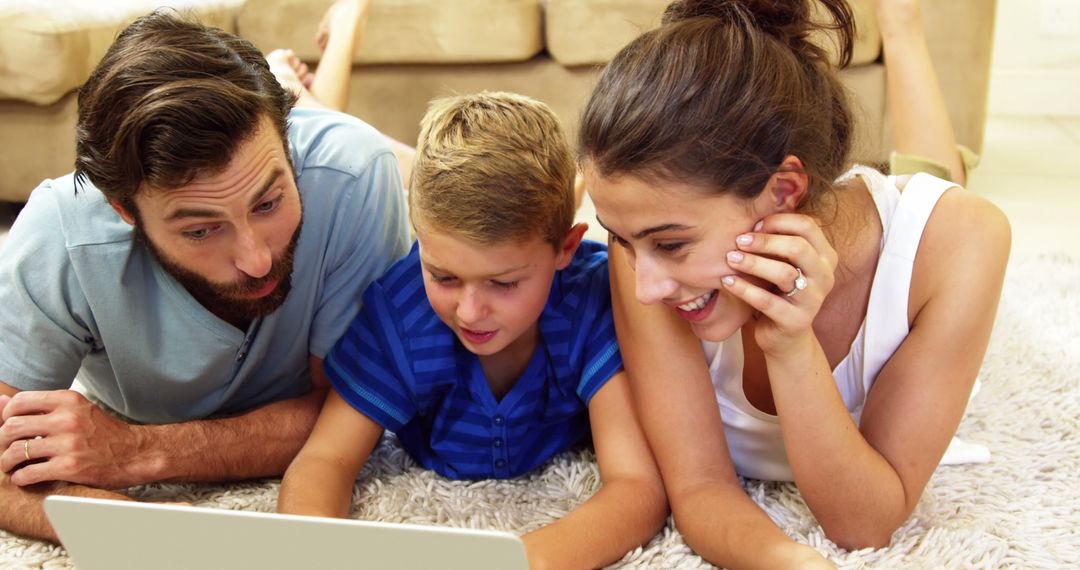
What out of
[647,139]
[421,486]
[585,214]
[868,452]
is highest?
[647,139]

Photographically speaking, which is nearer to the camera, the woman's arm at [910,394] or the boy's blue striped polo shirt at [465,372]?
the woman's arm at [910,394]

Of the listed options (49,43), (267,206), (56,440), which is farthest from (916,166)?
(49,43)

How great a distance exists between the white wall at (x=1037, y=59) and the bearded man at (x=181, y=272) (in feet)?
9.29

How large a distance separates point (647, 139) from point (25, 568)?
773 mm

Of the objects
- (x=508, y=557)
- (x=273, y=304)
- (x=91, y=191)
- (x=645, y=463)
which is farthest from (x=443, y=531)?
(x=91, y=191)

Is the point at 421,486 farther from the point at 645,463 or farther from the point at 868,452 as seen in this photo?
the point at 868,452

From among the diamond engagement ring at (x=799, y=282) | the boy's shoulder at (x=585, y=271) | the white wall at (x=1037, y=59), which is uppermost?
the diamond engagement ring at (x=799, y=282)

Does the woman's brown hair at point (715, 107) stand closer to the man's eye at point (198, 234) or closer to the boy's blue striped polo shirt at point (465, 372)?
the boy's blue striped polo shirt at point (465, 372)

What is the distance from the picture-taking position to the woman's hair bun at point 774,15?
3.37ft

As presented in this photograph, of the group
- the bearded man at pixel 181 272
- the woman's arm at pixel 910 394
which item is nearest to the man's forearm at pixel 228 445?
the bearded man at pixel 181 272

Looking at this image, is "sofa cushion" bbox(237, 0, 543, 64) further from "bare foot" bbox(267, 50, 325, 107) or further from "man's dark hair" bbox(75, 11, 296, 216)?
"man's dark hair" bbox(75, 11, 296, 216)

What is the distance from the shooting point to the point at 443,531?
2.31 feet

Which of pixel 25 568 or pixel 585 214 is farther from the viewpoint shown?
pixel 585 214

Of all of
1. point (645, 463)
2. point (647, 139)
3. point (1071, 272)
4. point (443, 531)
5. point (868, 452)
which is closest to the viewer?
point (443, 531)
